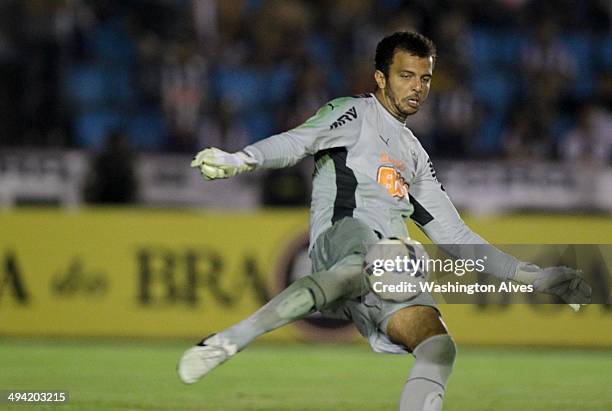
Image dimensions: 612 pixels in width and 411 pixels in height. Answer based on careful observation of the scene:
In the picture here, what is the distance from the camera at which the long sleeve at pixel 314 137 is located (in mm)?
5953

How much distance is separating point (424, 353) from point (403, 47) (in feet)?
5.35

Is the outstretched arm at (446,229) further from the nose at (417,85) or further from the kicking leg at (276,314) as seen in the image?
the kicking leg at (276,314)

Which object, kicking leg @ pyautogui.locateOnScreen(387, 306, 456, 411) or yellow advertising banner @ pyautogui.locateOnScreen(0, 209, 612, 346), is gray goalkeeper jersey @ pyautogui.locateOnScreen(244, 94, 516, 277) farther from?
yellow advertising banner @ pyautogui.locateOnScreen(0, 209, 612, 346)

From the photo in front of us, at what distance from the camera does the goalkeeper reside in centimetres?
595

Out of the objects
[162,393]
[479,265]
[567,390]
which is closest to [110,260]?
[162,393]

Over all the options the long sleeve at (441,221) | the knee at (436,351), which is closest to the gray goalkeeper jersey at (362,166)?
the long sleeve at (441,221)

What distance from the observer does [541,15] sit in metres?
16.7

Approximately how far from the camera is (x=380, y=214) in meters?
6.46

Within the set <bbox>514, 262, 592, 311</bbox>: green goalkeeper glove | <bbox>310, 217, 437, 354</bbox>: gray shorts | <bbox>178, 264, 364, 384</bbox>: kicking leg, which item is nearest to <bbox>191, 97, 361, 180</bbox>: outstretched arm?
<bbox>310, 217, 437, 354</bbox>: gray shorts

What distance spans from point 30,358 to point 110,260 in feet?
7.93

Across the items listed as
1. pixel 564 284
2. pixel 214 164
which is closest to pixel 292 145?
pixel 214 164

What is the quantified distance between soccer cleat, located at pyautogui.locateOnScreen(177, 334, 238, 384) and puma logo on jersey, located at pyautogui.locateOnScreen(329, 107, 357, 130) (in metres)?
1.40
